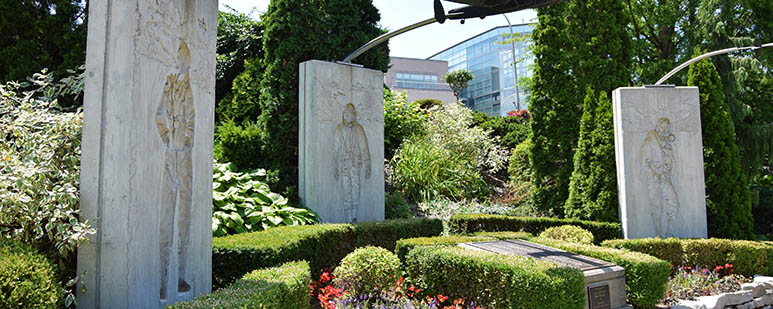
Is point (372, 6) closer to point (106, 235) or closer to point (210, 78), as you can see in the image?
point (210, 78)

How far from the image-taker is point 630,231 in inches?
349

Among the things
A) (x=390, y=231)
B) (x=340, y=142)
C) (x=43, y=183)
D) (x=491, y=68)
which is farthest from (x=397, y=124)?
(x=491, y=68)

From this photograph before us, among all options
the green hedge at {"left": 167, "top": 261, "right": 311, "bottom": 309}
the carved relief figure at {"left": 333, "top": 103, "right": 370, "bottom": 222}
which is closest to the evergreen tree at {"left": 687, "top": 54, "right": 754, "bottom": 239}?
the carved relief figure at {"left": 333, "top": 103, "right": 370, "bottom": 222}

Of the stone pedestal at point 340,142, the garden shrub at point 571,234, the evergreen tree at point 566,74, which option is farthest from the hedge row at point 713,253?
the stone pedestal at point 340,142

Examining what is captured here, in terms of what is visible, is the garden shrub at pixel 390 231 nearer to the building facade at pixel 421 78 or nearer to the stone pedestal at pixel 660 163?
the stone pedestal at pixel 660 163

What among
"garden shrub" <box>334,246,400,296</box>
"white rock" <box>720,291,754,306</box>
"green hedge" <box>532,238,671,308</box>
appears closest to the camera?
"garden shrub" <box>334,246,400,296</box>

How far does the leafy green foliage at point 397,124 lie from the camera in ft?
43.2

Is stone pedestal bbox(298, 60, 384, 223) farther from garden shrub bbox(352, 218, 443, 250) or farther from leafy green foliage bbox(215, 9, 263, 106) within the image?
leafy green foliage bbox(215, 9, 263, 106)

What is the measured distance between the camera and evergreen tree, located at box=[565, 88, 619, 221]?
945 centimetres

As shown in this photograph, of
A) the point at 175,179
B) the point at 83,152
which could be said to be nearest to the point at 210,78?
the point at 175,179

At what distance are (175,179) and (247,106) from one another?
23.0 ft

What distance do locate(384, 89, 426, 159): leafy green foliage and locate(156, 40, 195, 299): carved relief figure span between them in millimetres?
8995

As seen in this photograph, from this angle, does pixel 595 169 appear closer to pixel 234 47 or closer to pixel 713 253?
pixel 713 253

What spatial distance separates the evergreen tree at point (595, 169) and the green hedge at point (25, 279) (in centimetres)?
909
